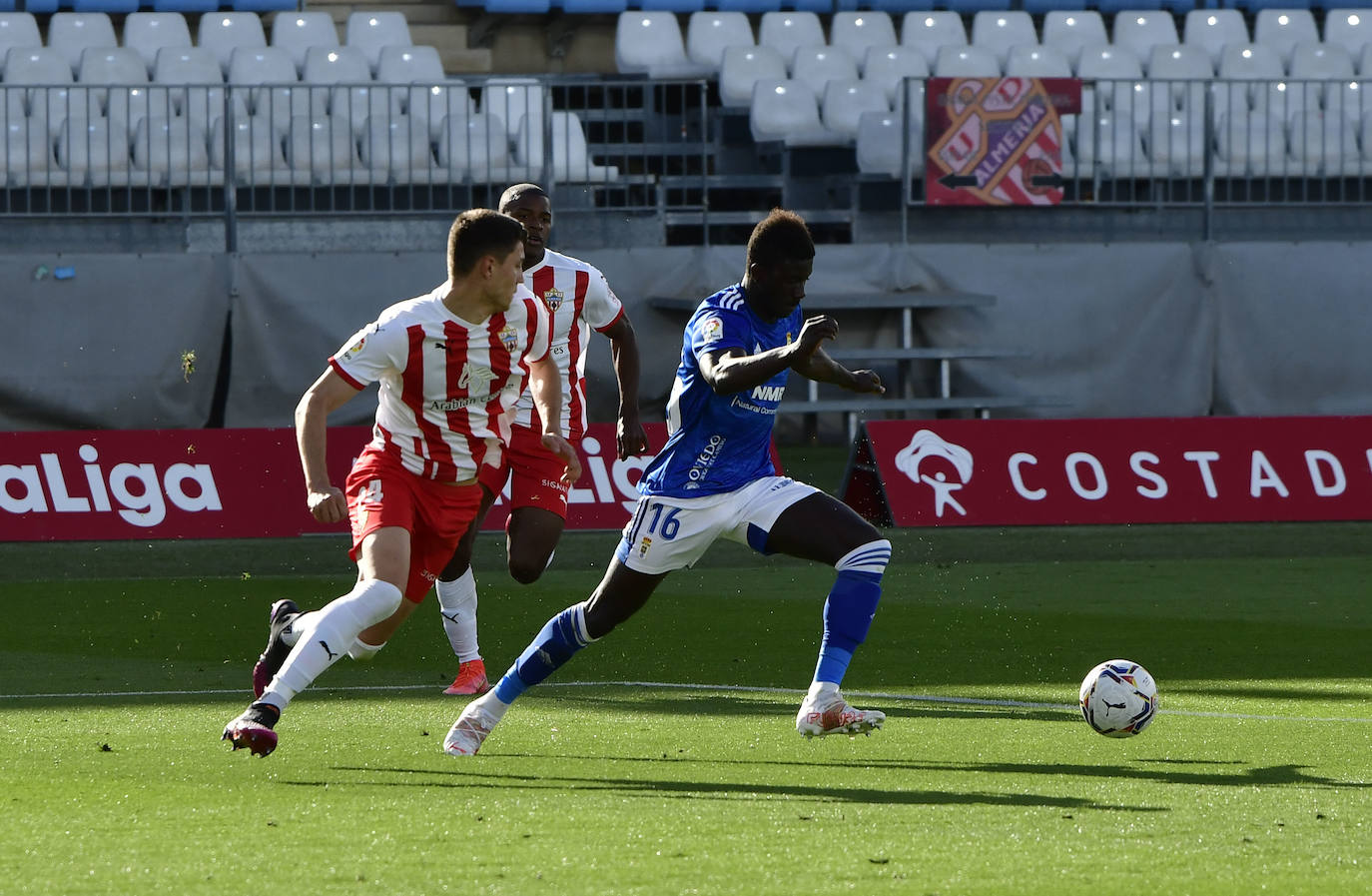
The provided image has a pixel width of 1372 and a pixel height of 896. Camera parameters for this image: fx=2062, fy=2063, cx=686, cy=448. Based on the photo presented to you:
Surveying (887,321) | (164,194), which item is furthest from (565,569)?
(164,194)

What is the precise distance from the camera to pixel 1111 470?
48.3ft

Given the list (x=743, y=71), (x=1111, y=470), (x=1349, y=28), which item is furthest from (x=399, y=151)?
(x=1349, y=28)

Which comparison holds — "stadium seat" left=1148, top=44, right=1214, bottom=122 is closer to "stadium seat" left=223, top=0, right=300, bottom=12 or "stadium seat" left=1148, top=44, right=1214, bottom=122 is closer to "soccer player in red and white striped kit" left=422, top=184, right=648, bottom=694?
"stadium seat" left=223, top=0, right=300, bottom=12

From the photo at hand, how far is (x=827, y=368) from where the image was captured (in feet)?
22.8

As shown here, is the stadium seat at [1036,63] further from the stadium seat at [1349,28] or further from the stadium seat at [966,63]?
the stadium seat at [1349,28]

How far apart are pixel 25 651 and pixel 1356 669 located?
6210 millimetres

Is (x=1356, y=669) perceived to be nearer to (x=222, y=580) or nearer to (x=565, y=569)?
(x=565, y=569)

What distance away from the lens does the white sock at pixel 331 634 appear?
6.31m

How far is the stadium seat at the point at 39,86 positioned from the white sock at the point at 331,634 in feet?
37.6

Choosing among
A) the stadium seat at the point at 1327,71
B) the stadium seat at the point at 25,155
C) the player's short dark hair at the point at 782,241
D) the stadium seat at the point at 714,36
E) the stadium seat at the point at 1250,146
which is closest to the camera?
the player's short dark hair at the point at 782,241

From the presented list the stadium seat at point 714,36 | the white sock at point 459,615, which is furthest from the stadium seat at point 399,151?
the white sock at point 459,615

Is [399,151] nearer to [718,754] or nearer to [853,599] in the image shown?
[853,599]

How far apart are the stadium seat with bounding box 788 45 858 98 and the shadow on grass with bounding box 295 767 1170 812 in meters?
15.0

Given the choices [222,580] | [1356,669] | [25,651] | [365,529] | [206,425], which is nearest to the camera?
[365,529]
